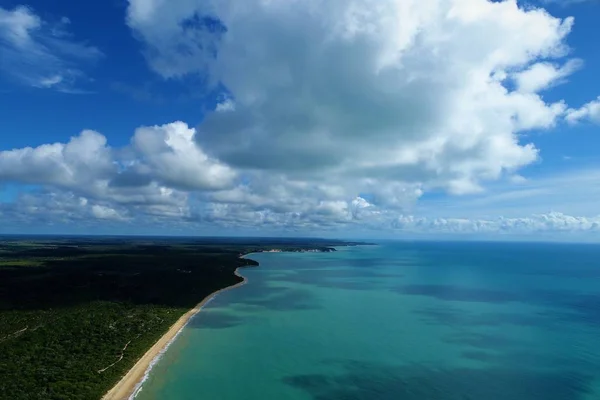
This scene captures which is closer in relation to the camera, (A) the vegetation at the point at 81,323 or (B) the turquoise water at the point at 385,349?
(A) the vegetation at the point at 81,323

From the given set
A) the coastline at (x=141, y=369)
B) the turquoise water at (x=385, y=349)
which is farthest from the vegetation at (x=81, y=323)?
the turquoise water at (x=385, y=349)

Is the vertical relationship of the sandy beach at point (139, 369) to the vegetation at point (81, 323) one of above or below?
below

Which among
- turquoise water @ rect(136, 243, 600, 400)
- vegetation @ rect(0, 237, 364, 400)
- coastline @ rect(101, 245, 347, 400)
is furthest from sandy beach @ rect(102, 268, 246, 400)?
turquoise water @ rect(136, 243, 600, 400)

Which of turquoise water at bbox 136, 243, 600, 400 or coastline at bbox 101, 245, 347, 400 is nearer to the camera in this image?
coastline at bbox 101, 245, 347, 400

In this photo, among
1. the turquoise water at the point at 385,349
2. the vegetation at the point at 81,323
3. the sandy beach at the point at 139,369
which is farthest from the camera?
the turquoise water at the point at 385,349

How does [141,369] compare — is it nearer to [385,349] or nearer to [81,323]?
[81,323]

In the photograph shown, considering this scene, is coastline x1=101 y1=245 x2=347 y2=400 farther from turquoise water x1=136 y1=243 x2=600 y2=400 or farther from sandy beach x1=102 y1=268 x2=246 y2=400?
turquoise water x1=136 y1=243 x2=600 y2=400

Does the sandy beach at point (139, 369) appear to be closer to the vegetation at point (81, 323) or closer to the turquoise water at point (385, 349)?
the vegetation at point (81, 323)

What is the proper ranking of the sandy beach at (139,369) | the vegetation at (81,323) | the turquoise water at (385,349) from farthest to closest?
1. the turquoise water at (385,349)
2. the vegetation at (81,323)
3. the sandy beach at (139,369)

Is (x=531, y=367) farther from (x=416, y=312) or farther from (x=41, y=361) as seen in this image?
(x=41, y=361)

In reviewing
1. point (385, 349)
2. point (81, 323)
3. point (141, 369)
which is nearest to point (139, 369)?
point (141, 369)
